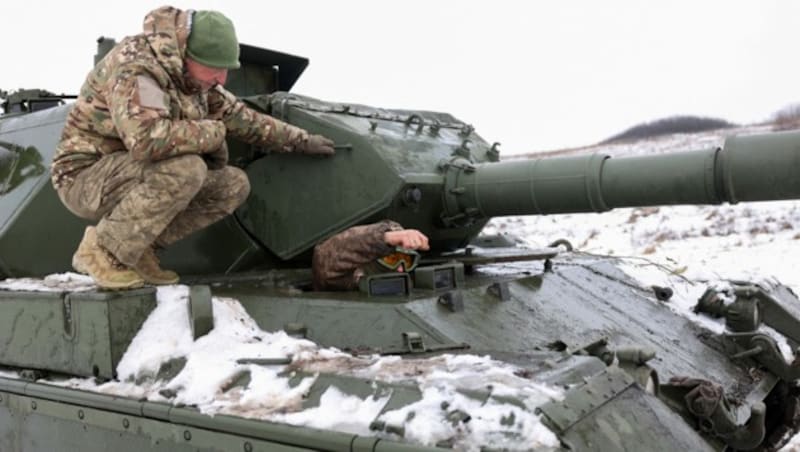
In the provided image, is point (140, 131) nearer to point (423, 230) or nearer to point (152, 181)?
point (152, 181)

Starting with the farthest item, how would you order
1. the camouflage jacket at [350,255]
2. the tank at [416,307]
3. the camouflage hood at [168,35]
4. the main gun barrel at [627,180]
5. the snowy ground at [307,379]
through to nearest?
1. the camouflage jacket at [350,255]
2. the camouflage hood at [168,35]
3. the main gun barrel at [627,180]
4. the tank at [416,307]
5. the snowy ground at [307,379]

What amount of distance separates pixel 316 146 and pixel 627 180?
1.88 metres

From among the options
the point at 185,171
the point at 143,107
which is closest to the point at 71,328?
the point at 185,171

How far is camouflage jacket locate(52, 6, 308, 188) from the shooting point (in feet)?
13.8

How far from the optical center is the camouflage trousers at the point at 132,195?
4.41 metres

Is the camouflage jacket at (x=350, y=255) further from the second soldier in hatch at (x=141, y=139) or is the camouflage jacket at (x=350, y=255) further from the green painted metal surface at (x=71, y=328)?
the green painted metal surface at (x=71, y=328)

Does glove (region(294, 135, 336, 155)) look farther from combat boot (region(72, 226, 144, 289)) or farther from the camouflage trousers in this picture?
combat boot (region(72, 226, 144, 289))

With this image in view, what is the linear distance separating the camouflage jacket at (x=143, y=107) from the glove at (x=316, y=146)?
0.63 meters

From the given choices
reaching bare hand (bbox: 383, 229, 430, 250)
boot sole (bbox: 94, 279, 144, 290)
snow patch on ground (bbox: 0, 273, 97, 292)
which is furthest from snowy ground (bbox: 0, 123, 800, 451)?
reaching bare hand (bbox: 383, 229, 430, 250)

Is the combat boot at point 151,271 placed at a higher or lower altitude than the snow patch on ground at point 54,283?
higher

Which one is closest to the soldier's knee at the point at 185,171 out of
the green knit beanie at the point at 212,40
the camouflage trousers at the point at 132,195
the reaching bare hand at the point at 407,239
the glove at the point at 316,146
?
the camouflage trousers at the point at 132,195

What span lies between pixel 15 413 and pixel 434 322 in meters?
2.35

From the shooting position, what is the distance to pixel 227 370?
389cm

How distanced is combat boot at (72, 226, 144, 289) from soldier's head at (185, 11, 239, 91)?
104 cm
